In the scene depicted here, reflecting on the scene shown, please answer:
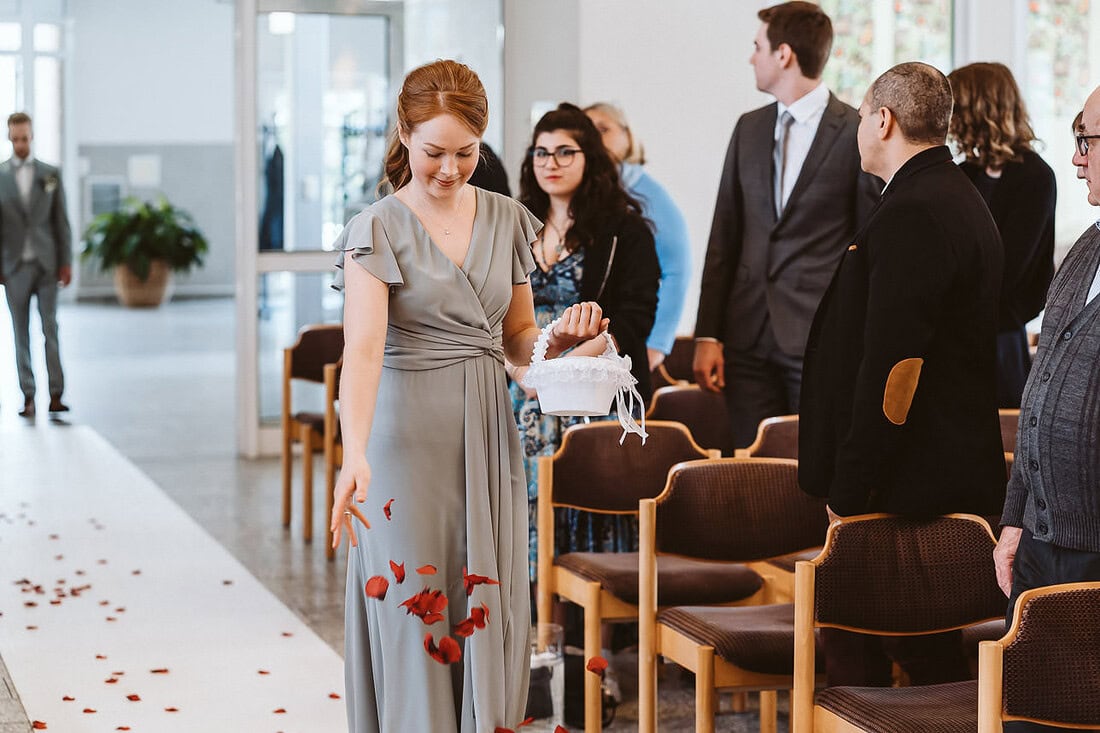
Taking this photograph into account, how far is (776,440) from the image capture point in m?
3.94

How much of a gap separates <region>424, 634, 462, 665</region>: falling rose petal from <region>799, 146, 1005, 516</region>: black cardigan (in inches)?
36.9

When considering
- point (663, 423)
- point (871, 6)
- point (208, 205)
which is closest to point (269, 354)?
point (871, 6)

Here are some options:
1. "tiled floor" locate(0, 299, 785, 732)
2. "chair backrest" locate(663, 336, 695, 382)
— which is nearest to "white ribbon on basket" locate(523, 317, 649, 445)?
"tiled floor" locate(0, 299, 785, 732)

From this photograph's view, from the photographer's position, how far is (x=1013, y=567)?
2648 millimetres

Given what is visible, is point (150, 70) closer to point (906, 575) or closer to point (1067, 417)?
point (906, 575)

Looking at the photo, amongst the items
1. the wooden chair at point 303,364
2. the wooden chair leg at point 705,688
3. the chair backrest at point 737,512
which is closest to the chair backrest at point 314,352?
the wooden chair at point 303,364

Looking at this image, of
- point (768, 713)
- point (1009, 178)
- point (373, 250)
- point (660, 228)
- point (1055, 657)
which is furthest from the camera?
point (660, 228)

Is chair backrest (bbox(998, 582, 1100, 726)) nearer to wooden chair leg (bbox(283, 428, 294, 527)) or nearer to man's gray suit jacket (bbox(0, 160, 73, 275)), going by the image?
wooden chair leg (bbox(283, 428, 294, 527))

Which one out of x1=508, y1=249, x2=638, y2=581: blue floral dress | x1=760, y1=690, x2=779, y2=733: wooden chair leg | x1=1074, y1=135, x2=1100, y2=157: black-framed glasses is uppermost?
x1=1074, y1=135, x2=1100, y2=157: black-framed glasses

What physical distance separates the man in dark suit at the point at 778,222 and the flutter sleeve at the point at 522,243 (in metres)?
1.69

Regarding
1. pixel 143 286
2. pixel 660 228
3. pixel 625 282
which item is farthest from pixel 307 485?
pixel 143 286

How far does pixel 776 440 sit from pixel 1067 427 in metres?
1.50

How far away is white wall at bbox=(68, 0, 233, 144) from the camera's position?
21.0 metres

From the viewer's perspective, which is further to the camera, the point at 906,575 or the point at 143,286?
the point at 143,286
